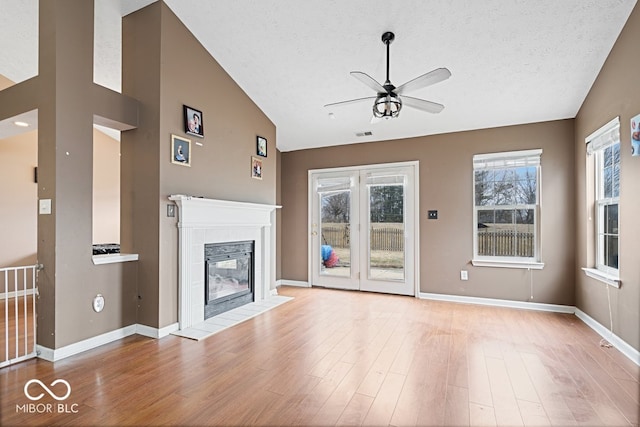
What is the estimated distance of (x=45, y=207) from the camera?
2773mm

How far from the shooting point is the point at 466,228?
474cm

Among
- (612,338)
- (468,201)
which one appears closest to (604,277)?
(612,338)

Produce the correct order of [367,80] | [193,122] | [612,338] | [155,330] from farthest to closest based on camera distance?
[193,122]
[155,330]
[612,338]
[367,80]

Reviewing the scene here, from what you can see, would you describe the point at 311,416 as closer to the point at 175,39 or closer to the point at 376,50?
the point at 376,50

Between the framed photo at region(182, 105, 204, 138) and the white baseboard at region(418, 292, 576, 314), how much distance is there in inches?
154

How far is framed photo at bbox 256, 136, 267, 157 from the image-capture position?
472 centimetres

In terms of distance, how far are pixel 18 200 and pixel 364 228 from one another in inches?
208

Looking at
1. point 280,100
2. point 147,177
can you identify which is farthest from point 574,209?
point 147,177

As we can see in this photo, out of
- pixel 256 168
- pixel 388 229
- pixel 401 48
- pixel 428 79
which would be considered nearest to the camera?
pixel 428 79

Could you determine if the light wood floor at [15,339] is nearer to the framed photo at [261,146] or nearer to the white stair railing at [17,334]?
the white stair railing at [17,334]

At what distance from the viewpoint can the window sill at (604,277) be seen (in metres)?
3.09

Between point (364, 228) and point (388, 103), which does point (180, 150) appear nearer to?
point (388, 103)

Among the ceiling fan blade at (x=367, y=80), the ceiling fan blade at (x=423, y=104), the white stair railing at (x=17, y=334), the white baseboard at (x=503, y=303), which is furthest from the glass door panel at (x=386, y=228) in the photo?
the white stair railing at (x=17, y=334)

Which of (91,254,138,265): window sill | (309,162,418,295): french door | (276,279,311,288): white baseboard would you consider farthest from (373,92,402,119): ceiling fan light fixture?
(276,279,311,288): white baseboard
